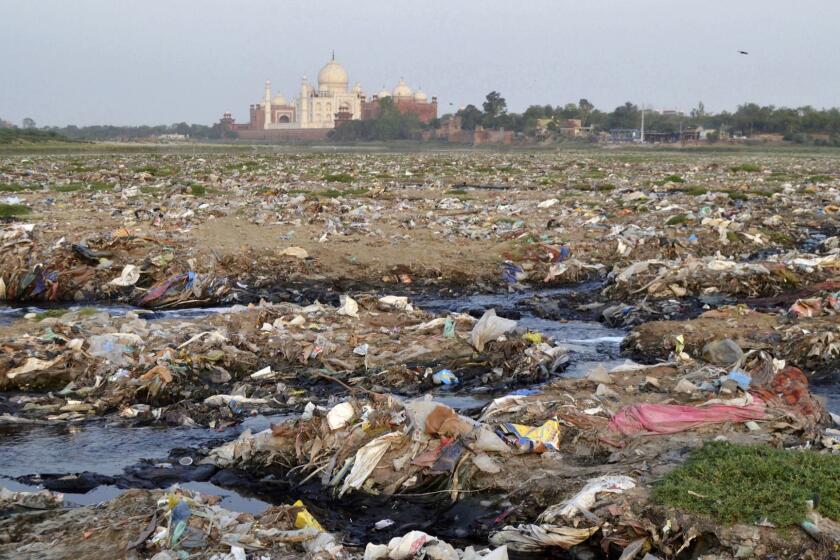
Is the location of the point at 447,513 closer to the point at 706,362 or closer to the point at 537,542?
the point at 537,542

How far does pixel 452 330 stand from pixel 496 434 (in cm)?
295

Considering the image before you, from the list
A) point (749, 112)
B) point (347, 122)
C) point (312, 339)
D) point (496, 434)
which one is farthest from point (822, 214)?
point (347, 122)

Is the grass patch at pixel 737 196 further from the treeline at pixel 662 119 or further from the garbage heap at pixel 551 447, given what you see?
the treeline at pixel 662 119

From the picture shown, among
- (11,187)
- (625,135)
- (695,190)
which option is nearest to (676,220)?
(695,190)

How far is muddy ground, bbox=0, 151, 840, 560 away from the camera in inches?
203

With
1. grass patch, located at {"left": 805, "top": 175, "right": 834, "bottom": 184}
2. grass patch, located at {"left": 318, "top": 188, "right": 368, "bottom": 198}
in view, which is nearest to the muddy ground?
grass patch, located at {"left": 318, "top": 188, "right": 368, "bottom": 198}

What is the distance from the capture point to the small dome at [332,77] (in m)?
113

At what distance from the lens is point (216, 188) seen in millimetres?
22547

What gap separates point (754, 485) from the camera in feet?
16.8

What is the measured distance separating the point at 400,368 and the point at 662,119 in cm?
9466

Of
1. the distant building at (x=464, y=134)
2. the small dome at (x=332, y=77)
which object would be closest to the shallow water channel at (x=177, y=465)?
the distant building at (x=464, y=134)

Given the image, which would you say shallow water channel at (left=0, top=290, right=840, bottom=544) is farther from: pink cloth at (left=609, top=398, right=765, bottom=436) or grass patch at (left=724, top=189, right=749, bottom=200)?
grass patch at (left=724, top=189, right=749, bottom=200)

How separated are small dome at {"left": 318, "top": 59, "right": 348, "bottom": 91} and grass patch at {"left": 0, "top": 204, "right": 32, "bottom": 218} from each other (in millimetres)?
99486

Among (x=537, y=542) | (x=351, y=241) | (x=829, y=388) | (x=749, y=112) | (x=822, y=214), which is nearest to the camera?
(x=537, y=542)
